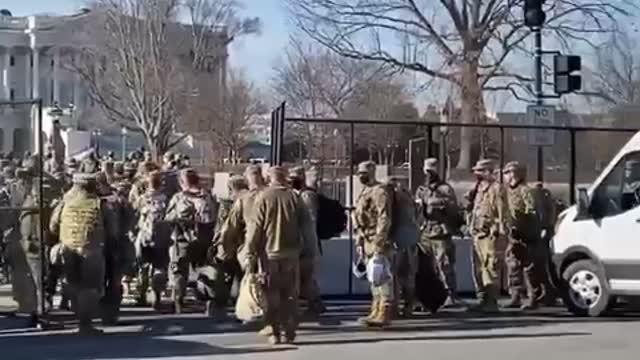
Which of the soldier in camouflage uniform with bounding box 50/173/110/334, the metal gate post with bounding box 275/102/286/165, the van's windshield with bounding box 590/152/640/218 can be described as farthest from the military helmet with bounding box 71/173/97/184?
the van's windshield with bounding box 590/152/640/218

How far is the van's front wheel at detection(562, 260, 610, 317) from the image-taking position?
54.4 feet

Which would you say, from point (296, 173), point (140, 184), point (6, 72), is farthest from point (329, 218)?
point (6, 72)

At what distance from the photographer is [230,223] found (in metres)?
14.7

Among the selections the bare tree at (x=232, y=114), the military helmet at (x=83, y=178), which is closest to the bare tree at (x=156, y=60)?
the bare tree at (x=232, y=114)

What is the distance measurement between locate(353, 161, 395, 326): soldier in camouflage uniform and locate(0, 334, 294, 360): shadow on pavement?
1793mm

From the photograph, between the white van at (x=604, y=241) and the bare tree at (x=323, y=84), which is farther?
the bare tree at (x=323, y=84)

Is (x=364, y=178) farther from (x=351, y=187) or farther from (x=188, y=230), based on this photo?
(x=351, y=187)

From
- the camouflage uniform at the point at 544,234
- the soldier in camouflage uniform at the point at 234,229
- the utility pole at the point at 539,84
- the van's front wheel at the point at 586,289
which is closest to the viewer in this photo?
the soldier in camouflage uniform at the point at 234,229

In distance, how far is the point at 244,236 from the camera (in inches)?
574

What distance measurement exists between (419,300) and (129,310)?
11.7ft

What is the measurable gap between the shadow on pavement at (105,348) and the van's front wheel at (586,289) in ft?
14.9

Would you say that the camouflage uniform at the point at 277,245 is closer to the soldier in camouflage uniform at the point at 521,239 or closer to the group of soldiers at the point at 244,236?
the group of soldiers at the point at 244,236

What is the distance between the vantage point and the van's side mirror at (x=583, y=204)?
1670cm

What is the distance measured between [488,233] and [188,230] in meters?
3.70
